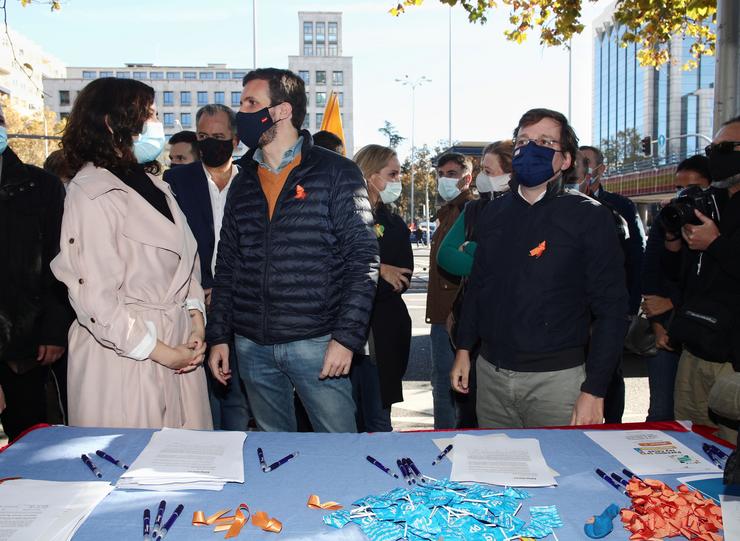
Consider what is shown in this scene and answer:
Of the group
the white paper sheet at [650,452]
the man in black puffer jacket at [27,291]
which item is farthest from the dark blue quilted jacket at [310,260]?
the white paper sheet at [650,452]

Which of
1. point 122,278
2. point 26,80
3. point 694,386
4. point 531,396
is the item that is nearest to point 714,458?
point 531,396

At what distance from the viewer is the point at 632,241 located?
17.0 ft

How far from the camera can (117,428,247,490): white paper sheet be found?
1.86 metres

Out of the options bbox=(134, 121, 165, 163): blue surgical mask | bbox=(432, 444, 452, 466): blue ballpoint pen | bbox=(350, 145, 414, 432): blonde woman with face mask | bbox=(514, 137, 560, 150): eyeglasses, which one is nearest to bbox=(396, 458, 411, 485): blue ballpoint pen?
bbox=(432, 444, 452, 466): blue ballpoint pen

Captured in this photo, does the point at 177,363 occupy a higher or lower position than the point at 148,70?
lower

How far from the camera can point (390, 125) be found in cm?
6581

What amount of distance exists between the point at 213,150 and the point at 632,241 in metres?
3.21

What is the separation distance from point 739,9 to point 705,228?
2892mm

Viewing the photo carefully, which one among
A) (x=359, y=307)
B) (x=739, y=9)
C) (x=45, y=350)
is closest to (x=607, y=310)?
(x=359, y=307)

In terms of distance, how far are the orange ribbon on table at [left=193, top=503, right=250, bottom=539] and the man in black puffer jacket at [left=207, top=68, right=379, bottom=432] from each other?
1209mm

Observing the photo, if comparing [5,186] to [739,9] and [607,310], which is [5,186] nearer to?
[607,310]

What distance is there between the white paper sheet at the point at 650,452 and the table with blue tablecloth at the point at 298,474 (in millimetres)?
39

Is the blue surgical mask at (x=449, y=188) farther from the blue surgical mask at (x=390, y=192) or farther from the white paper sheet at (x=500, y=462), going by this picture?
the white paper sheet at (x=500, y=462)

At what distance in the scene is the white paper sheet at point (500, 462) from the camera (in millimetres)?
1885
